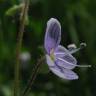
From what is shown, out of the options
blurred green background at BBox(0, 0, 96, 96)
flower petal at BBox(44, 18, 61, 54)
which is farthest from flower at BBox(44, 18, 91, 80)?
blurred green background at BBox(0, 0, 96, 96)

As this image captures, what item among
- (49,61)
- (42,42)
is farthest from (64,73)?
(42,42)

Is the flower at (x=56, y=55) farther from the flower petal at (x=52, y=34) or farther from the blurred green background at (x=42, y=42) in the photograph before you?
the blurred green background at (x=42, y=42)

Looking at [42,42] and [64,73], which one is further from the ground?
[64,73]

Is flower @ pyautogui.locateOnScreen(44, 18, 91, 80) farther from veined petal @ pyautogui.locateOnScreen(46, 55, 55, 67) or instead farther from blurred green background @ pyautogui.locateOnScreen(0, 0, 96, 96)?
blurred green background @ pyautogui.locateOnScreen(0, 0, 96, 96)

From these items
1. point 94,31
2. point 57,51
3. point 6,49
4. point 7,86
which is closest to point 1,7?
point 6,49

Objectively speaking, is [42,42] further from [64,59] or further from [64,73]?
[64,73]

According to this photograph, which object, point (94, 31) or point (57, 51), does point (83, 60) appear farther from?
point (57, 51)
